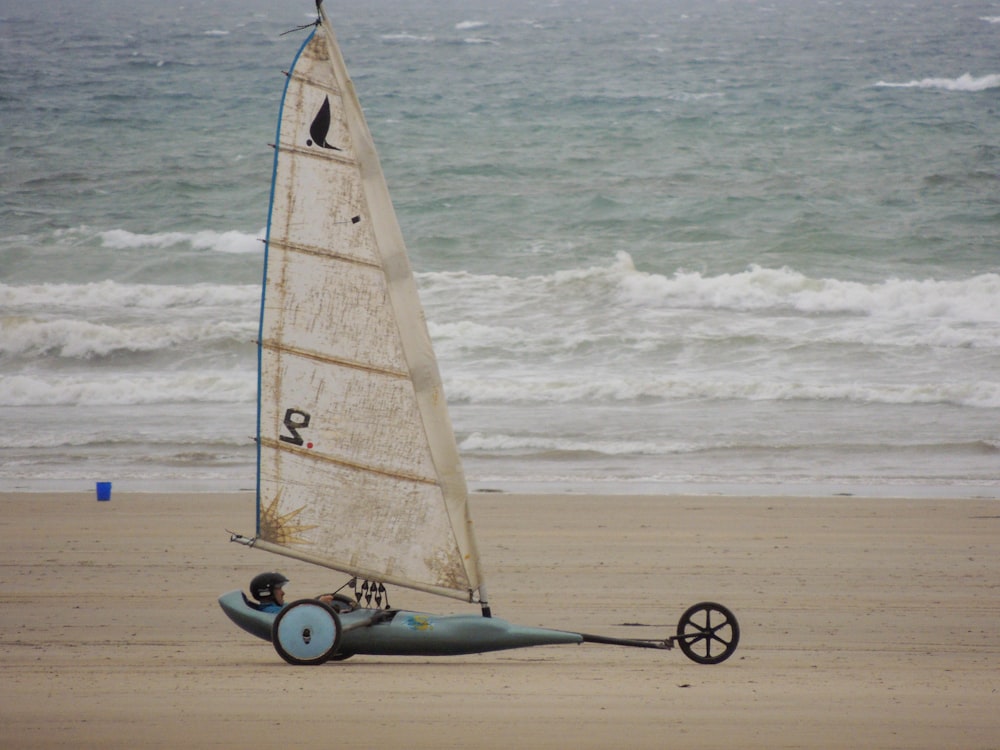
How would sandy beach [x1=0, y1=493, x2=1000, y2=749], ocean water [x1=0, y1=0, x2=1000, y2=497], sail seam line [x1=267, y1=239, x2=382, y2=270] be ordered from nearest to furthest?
sandy beach [x1=0, y1=493, x2=1000, y2=749], sail seam line [x1=267, y1=239, x2=382, y2=270], ocean water [x1=0, y1=0, x2=1000, y2=497]

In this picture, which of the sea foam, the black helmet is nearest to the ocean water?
the sea foam

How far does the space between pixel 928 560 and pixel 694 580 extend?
1.91m

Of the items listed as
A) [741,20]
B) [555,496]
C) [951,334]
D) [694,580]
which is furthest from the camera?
[741,20]

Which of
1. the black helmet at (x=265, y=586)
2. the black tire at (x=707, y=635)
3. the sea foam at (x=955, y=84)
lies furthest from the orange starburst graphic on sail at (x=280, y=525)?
the sea foam at (x=955, y=84)

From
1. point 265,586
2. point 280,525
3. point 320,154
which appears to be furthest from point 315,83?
point 265,586

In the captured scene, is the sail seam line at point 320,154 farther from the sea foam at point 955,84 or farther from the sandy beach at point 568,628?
the sea foam at point 955,84

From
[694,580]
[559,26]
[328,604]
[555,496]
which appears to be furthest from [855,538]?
[559,26]

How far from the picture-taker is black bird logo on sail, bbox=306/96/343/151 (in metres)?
5.51

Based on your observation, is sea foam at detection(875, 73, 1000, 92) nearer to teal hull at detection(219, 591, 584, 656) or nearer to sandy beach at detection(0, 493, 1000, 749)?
sandy beach at detection(0, 493, 1000, 749)

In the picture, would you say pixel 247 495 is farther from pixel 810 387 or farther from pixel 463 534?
pixel 810 387

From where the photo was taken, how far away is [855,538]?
29.5ft

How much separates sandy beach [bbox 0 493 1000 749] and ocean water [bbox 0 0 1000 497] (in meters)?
1.43

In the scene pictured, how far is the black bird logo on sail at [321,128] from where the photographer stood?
551 centimetres

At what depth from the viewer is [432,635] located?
5801 millimetres
